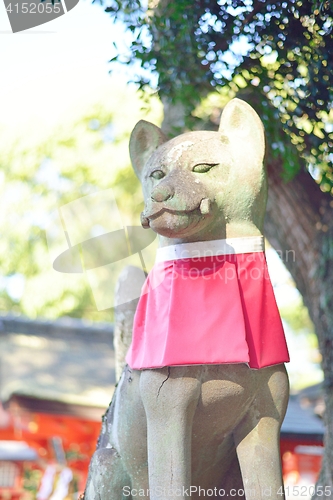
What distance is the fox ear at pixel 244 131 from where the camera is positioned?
2391 mm

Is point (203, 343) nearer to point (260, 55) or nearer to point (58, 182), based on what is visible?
point (260, 55)

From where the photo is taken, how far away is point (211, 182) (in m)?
2.29

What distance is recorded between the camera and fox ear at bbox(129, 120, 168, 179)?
2695 mm

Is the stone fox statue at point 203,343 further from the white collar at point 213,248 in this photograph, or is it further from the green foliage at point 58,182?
the green foliage at point 58,182

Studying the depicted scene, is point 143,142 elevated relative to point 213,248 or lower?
elevated

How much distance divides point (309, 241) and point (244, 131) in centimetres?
189

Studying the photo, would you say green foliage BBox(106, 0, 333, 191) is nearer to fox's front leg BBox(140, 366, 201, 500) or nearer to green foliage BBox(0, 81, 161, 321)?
fox's front leg BBox(140, 366, 201, 500)

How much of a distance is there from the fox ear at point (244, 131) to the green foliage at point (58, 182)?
8.70m

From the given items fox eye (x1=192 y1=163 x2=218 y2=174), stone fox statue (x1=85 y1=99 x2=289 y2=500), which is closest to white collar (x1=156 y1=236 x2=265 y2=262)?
stone fox statue (x1=85 y1=99 x2=289 y2=500)

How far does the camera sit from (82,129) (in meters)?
11.9

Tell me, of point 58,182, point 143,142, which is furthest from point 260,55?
point 58,182

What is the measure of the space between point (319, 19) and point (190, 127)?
1.47m

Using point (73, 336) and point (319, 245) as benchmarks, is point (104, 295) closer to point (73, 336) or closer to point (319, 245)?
point (319, 245)

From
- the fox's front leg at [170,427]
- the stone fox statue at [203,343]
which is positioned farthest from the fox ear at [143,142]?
the fox's front leg at [170,427]
